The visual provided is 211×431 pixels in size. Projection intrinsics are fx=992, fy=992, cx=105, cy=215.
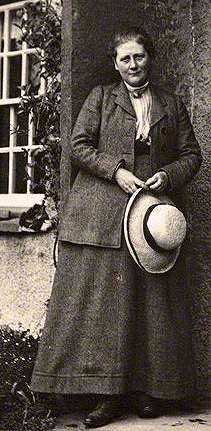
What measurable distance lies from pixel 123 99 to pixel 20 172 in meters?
2.70

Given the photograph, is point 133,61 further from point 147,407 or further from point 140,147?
point 147,407

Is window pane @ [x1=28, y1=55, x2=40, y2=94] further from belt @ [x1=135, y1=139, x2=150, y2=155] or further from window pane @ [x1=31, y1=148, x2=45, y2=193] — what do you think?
belt @ [x1=135, y1=139, x2=150, y2=155]

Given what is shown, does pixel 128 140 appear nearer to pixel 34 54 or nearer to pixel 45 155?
pixel 45 155

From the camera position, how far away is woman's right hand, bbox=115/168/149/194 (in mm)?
5627

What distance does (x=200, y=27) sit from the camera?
6.47m

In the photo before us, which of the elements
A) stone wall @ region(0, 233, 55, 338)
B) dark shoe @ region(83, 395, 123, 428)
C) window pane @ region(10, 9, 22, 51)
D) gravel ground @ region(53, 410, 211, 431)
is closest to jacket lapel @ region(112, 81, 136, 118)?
dark shoe @ region(83, 395, 123, 428)

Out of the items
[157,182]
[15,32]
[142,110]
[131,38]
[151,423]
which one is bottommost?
[151,423]

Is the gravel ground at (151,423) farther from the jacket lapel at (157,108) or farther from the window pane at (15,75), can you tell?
the window pane at (15,75)

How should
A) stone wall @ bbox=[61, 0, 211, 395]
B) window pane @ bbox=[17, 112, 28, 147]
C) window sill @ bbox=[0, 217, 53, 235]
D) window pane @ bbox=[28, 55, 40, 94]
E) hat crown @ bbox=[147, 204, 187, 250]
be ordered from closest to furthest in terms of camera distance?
hat crown @ bbox=[147, 204, 187, 250] → stone wall @ bbox=[61, 0, 211, 395] → window sill @ bbox=[0, 217, 53, 235] → window pane @ bbox=[28, 55, 40, 94] → window pane @ bbox=[17, 112, 28, 147]

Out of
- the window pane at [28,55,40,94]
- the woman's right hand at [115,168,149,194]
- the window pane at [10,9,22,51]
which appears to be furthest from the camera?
the window pane at [10,9,22,51]

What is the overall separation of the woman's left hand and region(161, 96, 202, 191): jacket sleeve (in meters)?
0.04

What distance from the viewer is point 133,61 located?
18.7 ft

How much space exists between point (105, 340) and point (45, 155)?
216 cm

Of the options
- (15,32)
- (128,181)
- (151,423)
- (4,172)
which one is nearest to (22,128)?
(4,172)
